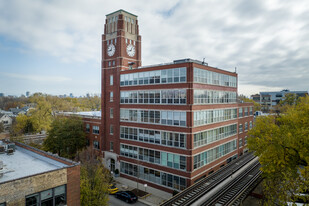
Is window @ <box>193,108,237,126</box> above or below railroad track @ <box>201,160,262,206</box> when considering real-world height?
above

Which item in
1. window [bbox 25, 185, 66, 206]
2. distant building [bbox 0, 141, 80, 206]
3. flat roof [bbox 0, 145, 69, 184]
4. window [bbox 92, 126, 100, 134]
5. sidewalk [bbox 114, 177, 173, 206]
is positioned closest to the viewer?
distant building [bbox 0, 141, 80, 206]

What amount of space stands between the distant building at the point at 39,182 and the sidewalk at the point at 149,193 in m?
12.5

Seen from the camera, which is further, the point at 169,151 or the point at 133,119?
the point at 133,119

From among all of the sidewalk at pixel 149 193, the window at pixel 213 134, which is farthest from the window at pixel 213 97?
the sidewalk at pixel 149 193

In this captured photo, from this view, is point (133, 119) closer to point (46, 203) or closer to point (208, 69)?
point (208, 69)

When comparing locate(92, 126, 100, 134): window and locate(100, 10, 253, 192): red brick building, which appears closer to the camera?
locate(100, 10, 253, 192): red brick building

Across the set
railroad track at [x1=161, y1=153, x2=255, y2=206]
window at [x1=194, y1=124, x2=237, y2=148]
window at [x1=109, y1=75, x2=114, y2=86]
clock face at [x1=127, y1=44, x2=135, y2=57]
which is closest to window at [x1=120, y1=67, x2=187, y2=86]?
window at [x1=109, y1=75, x2=114, y2=86]

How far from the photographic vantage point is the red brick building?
28.2 m

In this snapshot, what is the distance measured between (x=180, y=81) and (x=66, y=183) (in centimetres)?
1944

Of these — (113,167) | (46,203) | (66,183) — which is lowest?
(113,167)

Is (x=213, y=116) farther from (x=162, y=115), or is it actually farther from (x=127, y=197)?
(x=127, y=197)

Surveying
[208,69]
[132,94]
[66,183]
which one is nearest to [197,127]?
[208,69]

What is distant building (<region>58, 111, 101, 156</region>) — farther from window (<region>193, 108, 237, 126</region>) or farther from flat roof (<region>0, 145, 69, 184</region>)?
window (<region>193, 108, 237, 126</region>)

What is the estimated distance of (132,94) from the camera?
34719 millimetres
